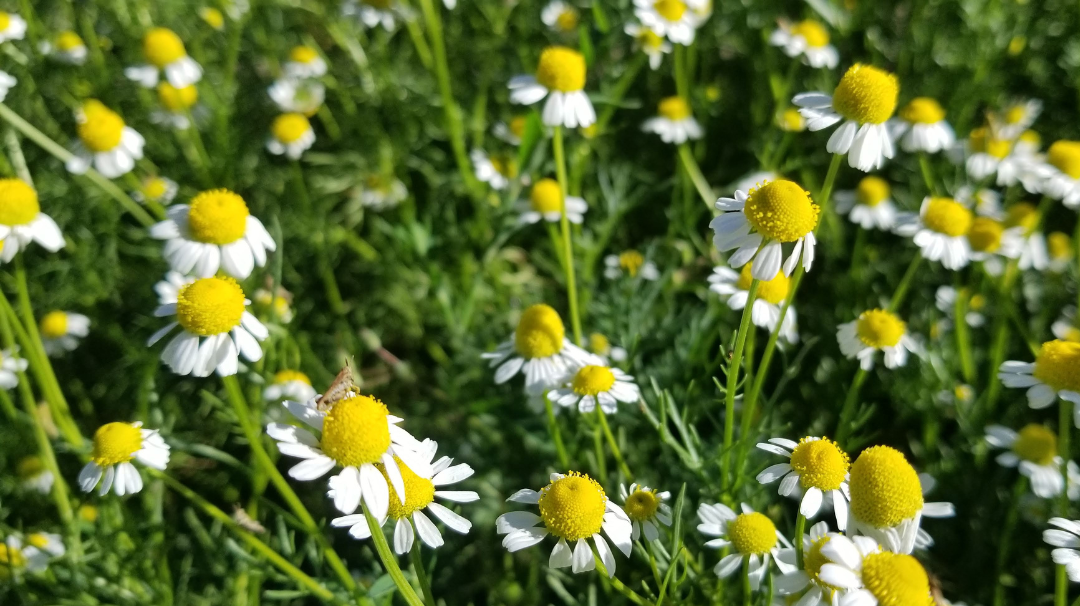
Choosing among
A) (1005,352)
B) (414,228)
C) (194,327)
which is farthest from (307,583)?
(1005,352)

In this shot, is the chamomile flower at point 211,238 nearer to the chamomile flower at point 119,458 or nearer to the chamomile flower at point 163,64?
the chamomile flower at point 119,458

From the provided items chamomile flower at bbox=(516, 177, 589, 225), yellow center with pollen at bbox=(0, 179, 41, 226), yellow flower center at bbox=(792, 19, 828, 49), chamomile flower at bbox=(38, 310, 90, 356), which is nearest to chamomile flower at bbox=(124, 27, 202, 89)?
chamomile flower at bbox=(38, 310, 90, 356)

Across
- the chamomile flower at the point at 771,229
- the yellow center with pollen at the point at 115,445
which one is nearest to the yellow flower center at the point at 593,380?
the chamomile flower at the point at 771,229

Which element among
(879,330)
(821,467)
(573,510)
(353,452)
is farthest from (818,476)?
(353,452)

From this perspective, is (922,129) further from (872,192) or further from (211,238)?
(211,238)

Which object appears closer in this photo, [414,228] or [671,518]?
[671,518]

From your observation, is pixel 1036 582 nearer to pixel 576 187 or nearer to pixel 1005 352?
pixel 1005 352

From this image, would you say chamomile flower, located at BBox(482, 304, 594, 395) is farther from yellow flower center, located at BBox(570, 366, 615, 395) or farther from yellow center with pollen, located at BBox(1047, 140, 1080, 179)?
yellow center with pollen, located at BBox(1047, 140, 1080, 179)
